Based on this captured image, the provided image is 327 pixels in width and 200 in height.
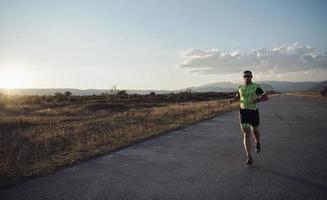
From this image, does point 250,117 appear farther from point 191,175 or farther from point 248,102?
point 191,175

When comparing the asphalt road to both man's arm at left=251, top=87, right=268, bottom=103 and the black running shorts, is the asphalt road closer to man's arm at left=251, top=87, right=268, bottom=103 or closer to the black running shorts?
the black running shorts

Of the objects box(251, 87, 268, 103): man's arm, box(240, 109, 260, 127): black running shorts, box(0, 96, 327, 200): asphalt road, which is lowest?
box(0, 96, 327, 200): asphalt road

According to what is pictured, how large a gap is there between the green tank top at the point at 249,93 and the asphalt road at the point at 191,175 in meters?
1.28

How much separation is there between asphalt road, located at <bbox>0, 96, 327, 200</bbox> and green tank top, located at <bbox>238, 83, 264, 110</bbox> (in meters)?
1.28

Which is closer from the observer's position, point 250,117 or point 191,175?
point 191,175

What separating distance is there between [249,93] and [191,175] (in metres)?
2.32

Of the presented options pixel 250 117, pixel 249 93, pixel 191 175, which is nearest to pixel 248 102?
pixel 249 93

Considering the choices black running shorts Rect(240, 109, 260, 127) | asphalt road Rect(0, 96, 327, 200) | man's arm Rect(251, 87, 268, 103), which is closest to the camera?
asphalt road Rect(0, 96, 327, 200)

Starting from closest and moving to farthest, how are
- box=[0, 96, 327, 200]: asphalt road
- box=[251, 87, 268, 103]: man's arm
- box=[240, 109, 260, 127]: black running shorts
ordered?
box=[0, 96, 327, 200]: asphalt road < box=[251, 87, 268, 103]: man's arm < box=[240, 109, 260, 127]: black running shorts

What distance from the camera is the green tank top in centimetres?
813

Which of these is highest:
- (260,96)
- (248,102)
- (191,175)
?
(260,96)

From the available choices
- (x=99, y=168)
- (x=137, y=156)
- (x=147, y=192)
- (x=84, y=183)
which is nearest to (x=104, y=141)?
(x=137, y=156)

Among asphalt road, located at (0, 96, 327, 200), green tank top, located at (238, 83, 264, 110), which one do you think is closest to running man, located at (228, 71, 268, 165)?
green tank top, located at (238, 83, 264, 110)

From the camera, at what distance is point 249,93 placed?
26.7ft
